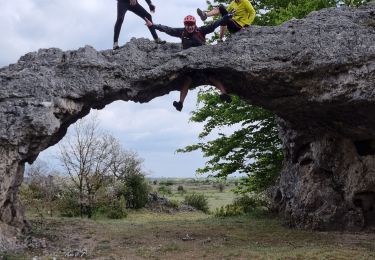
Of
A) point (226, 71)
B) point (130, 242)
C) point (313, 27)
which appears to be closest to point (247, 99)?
point (226, 71)

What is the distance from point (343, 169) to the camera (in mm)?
17703

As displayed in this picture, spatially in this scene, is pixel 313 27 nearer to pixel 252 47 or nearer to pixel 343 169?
pixel 252 47

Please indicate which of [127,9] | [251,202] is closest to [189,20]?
[127,9]

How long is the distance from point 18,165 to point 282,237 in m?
9.72

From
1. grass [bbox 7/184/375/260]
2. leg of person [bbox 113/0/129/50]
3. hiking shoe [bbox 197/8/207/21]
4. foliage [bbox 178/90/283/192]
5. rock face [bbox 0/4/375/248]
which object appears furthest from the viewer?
foliage [bbox 178/90/283/192]

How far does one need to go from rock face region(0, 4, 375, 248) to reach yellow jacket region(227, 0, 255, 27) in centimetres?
42

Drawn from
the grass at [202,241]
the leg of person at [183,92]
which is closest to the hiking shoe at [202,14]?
the leg of person at [183,92]

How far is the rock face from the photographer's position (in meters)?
14.4

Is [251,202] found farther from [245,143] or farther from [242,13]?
[242,13]

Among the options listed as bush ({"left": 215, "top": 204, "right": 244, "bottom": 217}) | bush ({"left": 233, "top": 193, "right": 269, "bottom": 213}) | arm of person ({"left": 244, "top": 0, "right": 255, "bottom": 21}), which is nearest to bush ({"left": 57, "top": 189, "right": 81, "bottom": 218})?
bush ({"left": 215, "top": 204, "right": 244, "bottom": 217})

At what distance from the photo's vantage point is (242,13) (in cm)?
1555

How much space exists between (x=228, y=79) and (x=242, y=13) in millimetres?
2351

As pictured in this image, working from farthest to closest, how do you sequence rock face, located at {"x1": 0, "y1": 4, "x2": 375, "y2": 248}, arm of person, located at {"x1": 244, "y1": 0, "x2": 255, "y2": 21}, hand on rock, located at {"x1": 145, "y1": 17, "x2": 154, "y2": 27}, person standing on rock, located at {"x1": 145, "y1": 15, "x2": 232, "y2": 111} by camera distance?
1. person standing on rock, located at {"x1": 145, "y1": 15, "x2": 232, "y2": 111}
2. hand on rock, located at {"x1": 145, "y1": 17, "x2": 154, "y2": 27}
3. arm of person, located at {"x1": 244, "y1": 0, "x2": 255, "y2": 21}
4. rock face, located at {"x1": 0, "y1": 4, "x2": 375, "y2": 248}

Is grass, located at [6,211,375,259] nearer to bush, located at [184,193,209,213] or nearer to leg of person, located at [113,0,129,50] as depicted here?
leg of person, located at [113,0,129,50]
